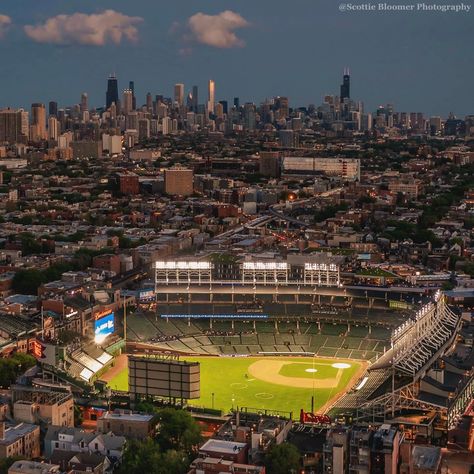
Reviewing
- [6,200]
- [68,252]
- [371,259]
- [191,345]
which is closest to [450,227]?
[371,259]

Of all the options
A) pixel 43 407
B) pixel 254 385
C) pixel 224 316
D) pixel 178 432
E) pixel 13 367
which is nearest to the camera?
pixel 178 432

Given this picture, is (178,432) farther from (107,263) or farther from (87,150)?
(87,150)

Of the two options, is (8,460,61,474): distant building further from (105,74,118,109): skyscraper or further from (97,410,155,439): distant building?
(105,74,118,109): skyscraper

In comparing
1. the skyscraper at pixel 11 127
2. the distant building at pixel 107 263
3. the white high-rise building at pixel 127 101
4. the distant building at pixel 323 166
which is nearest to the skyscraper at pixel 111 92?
the white high-rise building at pixel 127 101

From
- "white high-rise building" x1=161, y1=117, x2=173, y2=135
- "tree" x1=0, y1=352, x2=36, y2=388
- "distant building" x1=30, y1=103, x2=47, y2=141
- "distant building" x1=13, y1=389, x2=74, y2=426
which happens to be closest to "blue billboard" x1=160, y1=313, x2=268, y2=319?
"tree" x1=0, y1=352, x2=36, y2=388

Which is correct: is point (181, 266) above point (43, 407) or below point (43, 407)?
above

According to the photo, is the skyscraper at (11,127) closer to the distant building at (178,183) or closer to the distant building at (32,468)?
the distant building at (178,183)

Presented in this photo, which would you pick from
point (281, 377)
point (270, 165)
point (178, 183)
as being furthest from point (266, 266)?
point (270, 165)
